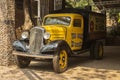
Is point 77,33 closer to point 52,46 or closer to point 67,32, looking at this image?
point 67,32

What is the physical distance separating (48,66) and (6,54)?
1801 millimetres

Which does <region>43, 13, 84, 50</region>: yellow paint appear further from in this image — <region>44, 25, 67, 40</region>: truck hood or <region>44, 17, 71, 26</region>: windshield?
<region>44, 17, 71, 26</region>: windshield

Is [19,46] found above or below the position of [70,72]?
above

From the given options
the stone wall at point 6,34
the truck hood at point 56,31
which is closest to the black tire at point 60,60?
the truck hood at point 56,31

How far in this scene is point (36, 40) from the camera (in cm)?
1066

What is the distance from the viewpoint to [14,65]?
469 inches

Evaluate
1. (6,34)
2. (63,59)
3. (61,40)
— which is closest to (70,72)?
(63,59)

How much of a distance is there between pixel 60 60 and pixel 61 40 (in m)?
0.72

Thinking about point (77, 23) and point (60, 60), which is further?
point (77, 23)

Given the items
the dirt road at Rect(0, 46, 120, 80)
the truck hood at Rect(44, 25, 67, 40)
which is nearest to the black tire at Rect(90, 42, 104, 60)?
the dirt road at Rect(0, 46, 120, 80)

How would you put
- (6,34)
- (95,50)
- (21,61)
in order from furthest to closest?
(95,50)
(6,34)
(21,61)

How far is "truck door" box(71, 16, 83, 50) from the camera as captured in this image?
12.0 m

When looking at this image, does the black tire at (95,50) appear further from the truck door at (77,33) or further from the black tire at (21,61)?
the black tire at (21,61)

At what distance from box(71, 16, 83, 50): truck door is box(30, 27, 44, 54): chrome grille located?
174cm
